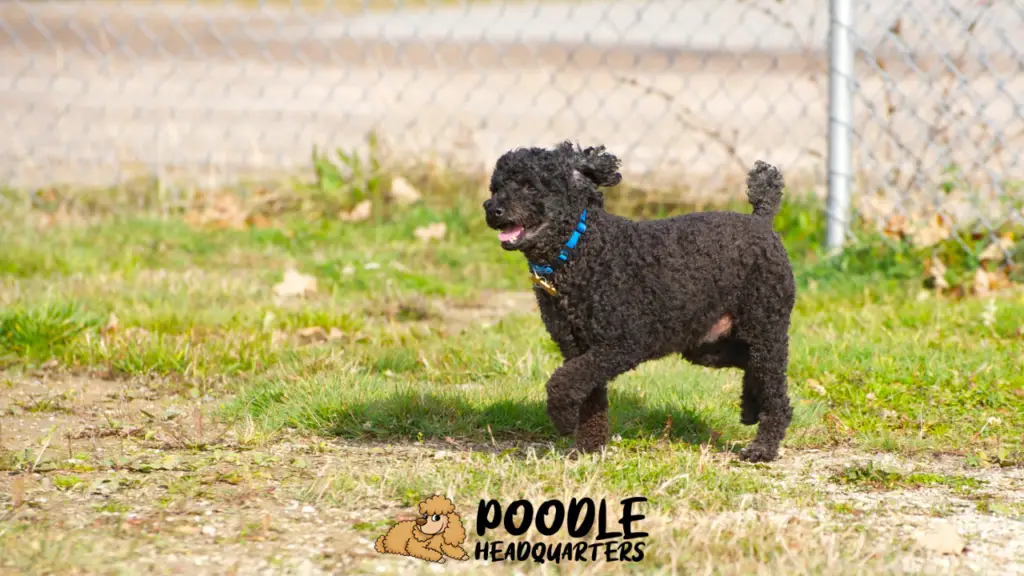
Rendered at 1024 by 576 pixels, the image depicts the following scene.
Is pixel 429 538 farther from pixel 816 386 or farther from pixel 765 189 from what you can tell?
pixel 816 386

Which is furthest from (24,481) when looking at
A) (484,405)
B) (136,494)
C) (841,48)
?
(841,48)

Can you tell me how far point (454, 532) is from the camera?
347cm

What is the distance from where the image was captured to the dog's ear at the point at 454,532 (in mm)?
3438

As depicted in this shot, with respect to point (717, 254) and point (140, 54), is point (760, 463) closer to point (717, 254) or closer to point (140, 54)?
point (717, 254)

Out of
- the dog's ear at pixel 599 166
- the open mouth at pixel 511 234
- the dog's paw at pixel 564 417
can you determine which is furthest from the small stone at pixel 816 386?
the open mouth at pixel 511 234

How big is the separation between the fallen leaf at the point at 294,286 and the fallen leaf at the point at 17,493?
2.84m

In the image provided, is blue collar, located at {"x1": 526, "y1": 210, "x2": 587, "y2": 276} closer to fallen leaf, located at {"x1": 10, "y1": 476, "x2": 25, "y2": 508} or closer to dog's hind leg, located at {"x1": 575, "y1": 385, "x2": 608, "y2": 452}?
dog's hind leg, located at {"x1": 575, "y1": 385, "x2": 608, "y2": 452}

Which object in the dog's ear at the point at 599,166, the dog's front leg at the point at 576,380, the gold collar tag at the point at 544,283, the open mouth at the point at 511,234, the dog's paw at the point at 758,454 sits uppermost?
the dog's ear at the point at 599,166

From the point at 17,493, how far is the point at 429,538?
1.29 meters

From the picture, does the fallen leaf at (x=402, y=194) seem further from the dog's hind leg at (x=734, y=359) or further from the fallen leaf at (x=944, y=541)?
the fallen leaf at (x=944, y=541)

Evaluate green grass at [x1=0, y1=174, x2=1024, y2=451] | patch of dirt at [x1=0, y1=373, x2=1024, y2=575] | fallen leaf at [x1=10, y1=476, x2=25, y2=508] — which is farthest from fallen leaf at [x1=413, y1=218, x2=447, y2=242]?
fallen leaf at [x1=10, y1=476, x2=25, y2=508]

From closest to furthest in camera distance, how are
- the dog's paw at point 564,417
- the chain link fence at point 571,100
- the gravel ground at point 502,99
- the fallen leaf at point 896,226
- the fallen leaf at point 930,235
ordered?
the dog's paw at point 564,417
the fallen leaf at point 930,235
the fallen leaf at point 896,226
the chain link fence at point 571,100
the gravel ground at point 502,99

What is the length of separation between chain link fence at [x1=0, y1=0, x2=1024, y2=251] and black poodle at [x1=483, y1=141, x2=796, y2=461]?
2.81 m

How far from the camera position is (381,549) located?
3381 millimetres
